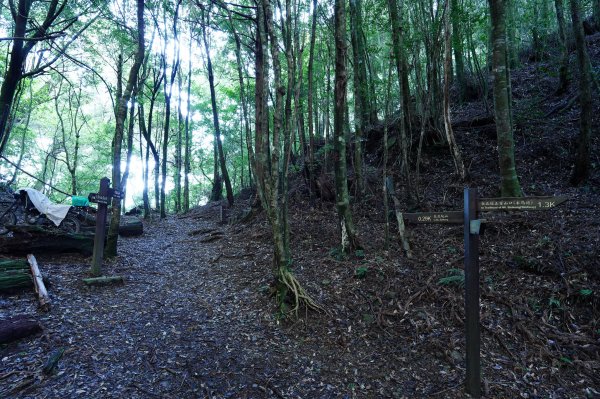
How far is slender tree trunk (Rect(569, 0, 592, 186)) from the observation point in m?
7.19

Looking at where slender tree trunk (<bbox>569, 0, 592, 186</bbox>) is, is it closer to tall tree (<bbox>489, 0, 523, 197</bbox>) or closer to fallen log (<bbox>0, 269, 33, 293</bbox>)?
tall tree (<bbox>489, 0, 523, 197</bbox>)

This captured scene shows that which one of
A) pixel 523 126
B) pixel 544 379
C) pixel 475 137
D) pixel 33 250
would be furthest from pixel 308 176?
pixel 544 379

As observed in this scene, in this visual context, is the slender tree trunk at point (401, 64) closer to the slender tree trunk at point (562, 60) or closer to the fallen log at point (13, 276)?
the slender tree trunk at point (562, 60)

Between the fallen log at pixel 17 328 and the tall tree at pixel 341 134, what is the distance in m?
5.51

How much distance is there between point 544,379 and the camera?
4035 millimetres

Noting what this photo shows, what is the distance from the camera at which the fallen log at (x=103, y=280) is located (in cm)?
616

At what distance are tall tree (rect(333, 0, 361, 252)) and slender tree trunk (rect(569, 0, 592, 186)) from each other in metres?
5.38

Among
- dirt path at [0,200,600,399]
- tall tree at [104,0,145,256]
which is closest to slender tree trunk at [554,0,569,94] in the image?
dirt path at [0,200,600,399]

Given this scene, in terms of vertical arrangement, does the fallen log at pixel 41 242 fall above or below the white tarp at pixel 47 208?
below

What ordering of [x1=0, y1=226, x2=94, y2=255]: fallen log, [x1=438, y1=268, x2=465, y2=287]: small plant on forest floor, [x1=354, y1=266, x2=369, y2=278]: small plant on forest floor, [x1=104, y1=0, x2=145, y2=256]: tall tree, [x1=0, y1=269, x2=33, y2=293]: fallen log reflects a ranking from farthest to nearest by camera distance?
[x1=104, y1=0, x2=145, y2=256]: tall tree < [x1=0, y1=226, x2=94, y2=255]: fallen log < [x1=354, y1=266, x2=369, y2=278]: small plant on forest floor < [x1=438, y1=268, x2=465, y2=287]: small plant on forest floor < [x1=0, y1=269, x2=33, y2=293]: fallen log

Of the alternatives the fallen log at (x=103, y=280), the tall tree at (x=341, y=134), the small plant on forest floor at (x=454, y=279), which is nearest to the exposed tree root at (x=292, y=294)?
the tall tree at (x=341, y=134)

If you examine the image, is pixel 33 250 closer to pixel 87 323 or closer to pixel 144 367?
pixel 87 323

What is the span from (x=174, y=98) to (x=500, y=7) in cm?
1939

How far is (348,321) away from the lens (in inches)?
214
